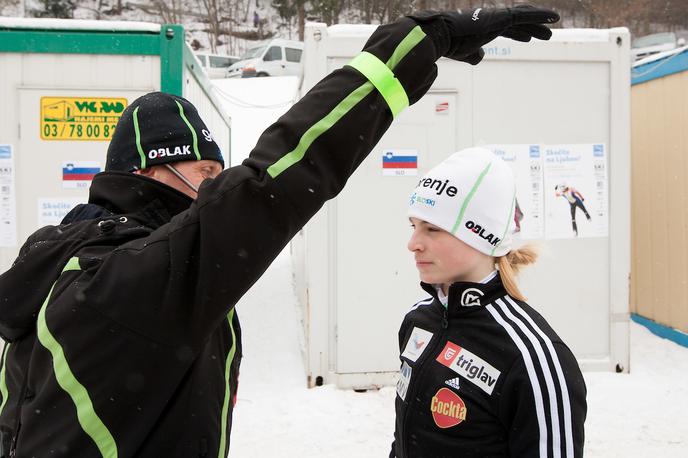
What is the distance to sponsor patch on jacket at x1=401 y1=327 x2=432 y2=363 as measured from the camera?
2176 millimetres

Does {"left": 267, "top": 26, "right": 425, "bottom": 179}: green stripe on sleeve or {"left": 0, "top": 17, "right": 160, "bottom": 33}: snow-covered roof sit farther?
{"left": 0, "top": 17, "right": 160, "bottom": 33}: snow-covered roof

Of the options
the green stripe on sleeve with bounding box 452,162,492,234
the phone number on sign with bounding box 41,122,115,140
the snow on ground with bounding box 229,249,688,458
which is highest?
the phone number on sign with bounding box 41,122,115,140

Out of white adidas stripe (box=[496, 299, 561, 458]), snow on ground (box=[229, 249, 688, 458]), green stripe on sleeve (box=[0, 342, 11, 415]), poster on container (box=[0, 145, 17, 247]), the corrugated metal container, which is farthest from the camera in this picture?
the corrugated metal container

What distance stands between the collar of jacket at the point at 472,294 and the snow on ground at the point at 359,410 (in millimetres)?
2624

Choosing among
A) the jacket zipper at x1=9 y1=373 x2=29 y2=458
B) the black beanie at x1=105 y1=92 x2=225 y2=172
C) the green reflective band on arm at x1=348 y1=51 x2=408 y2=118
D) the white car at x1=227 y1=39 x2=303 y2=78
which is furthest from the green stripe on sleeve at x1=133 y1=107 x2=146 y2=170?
the white car at x1=227 y1=39 x2=303 y2=78

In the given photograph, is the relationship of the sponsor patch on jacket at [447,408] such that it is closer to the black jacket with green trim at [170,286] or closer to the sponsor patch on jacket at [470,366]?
the sponsor patch on jacket at [470,366]

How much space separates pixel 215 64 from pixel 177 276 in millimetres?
28903

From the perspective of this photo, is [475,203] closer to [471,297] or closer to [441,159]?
[471,297]

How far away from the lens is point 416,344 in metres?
2.23

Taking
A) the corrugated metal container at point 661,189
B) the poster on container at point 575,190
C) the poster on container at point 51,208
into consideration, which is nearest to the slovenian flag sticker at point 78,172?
the poster on container at point 51,208

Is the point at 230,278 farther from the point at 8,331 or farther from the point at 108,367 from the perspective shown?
the point at 8,331

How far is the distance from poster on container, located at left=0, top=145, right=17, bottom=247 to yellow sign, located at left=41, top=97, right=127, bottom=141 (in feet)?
1.08

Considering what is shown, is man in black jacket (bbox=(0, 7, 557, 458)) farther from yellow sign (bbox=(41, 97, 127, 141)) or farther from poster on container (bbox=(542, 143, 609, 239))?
poster on container (bbox=(542, 143, 609, 239))

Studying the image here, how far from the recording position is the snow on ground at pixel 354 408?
444 centimetres
